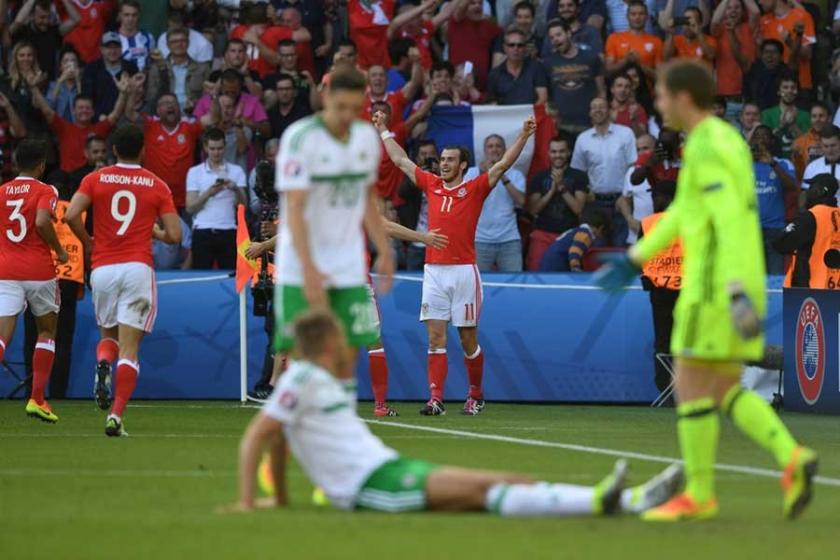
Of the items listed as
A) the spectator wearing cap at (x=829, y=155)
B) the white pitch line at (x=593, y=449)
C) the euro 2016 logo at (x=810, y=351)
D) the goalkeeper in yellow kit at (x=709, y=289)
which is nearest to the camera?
the goalkeeper in yellow kit at (x=709, y=289)

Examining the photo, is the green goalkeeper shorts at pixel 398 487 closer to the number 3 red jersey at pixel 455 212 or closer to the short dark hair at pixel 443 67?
the number 3 red jersey at pixel 455 212

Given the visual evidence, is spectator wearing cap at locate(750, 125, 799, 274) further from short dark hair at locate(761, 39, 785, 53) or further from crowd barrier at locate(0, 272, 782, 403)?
short dark hair at locate(761, 39, 785, 53)

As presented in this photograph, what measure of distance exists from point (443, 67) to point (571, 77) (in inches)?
65.1

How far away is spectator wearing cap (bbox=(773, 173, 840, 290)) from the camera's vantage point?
1739 cm

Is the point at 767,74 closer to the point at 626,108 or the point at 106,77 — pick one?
the point at 626,108

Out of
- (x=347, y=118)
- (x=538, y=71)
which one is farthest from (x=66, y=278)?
(x=347, y=118)

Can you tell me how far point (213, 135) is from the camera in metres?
20.4

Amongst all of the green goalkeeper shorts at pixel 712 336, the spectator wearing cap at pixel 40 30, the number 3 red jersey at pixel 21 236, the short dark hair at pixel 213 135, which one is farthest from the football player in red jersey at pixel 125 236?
the spectator wearing cap at pixel 40 30

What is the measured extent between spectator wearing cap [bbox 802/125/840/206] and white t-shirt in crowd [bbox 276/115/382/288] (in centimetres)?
1154

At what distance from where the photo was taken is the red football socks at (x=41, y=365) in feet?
50.9

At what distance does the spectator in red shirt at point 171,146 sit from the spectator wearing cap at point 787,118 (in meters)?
7.02

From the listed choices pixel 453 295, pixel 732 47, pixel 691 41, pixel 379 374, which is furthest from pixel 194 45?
pixel 379 374

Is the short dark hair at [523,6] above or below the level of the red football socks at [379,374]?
above

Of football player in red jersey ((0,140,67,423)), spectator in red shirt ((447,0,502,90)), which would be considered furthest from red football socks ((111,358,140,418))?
spectator in red shirt ((447,0,502,90))
